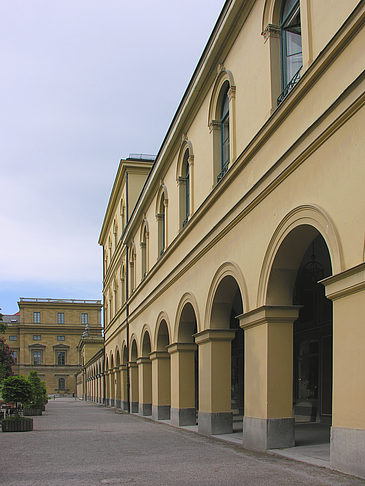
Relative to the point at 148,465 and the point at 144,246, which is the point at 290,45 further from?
the point at 144,246

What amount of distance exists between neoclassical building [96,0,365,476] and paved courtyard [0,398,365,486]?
0.75 metres

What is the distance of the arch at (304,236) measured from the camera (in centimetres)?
968

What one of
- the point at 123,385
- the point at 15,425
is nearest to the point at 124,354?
the point at 123,385

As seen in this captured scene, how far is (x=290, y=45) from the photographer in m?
12.8

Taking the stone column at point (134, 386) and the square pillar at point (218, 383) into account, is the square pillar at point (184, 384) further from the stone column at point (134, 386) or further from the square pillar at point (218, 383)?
the stone column at point (134, 386)

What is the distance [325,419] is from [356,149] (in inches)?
457

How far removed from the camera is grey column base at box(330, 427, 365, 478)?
877 centimetres

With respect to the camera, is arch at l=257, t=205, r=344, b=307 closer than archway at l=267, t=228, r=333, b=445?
Yes

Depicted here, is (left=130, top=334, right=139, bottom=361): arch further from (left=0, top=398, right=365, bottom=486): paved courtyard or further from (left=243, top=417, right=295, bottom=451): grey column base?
(left=243, top=417, right=295, bottom=451): grey column base

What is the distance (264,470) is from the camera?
10188mm

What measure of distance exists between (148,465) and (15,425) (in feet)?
36.4

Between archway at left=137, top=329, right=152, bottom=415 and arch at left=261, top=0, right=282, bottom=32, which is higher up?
arch at left=261, top=0, right=282, bottom=32

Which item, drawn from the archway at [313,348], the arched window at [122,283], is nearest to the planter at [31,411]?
the arched window at [122,283]

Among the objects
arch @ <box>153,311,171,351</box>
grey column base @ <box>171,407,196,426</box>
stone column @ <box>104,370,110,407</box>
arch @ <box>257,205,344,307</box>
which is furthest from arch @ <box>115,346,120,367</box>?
arch @ <box>257,205,344,307</box>
